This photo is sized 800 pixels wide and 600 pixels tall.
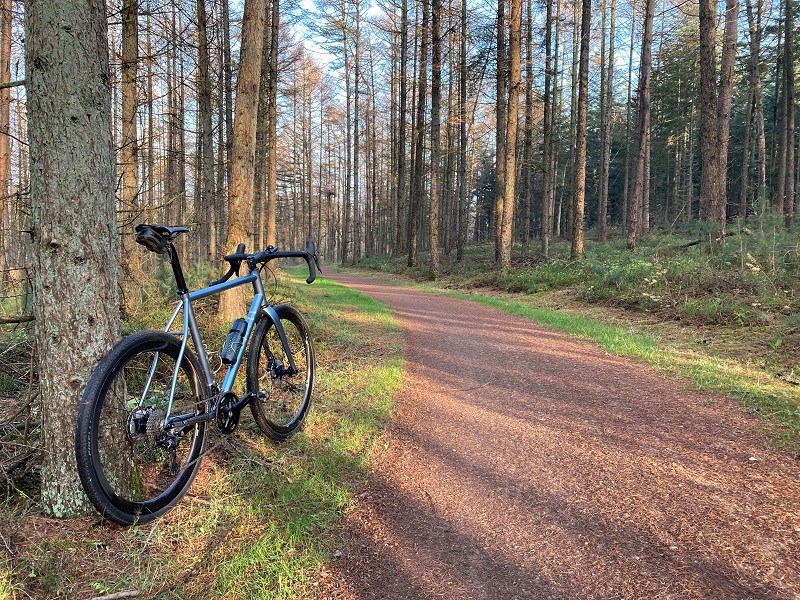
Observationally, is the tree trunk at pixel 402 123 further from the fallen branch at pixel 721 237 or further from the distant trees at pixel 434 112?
the fallen branch at pixel 721 237

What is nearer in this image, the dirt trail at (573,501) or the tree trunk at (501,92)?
the dirt trail at (573,501)

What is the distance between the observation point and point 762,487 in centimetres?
272

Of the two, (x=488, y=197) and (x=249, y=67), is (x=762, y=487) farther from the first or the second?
(x=488, y=197)

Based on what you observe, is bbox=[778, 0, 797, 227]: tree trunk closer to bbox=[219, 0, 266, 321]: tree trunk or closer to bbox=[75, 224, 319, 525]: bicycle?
bbox=[219, 0, 266, 321]: tree trunk

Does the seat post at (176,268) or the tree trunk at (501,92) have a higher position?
the tree trunk at (501,92)

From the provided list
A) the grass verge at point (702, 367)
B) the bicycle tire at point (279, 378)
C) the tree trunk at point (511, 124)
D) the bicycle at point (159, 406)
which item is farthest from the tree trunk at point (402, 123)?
the bicycle at point (159, 406)

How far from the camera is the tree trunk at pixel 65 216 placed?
2215mm

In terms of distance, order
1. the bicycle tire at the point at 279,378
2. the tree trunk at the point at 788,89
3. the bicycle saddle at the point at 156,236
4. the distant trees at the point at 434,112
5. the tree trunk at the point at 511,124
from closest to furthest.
A: 1. the bicycle saddle at the point at 156,236
2. the bicycle tire at the point at 279,378
3. the distant trees at the point at 434,112
4. the tree trunk at the point at 511,124
5. the tree trunk at the point at 788,89

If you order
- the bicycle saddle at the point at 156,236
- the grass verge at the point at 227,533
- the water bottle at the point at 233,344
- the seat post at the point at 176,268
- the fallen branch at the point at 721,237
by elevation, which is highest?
the fallen branch at the point at 721,237

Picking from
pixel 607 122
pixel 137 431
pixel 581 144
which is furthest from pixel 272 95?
pixel 607 122

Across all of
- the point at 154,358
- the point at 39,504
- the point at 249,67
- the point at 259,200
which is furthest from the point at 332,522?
the point at 259,200

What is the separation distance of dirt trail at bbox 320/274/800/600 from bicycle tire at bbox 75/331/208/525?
0.98 m

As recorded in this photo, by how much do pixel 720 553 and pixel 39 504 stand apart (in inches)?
128

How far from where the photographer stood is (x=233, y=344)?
3207mm
